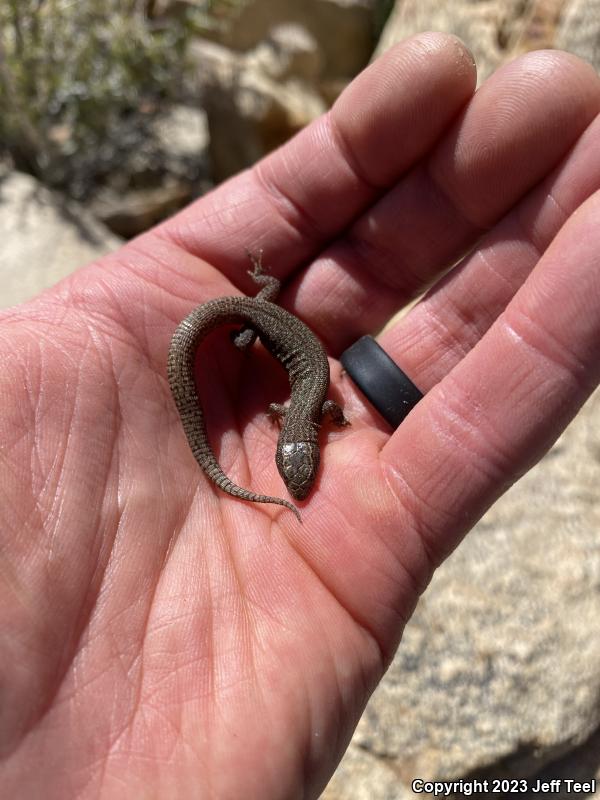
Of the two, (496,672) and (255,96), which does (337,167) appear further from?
(255,96)

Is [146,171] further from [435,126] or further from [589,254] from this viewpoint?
[589,254]

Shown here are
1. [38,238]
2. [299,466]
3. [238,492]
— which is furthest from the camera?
[38,238]

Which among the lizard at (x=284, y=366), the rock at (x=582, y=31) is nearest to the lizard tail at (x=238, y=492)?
the lizard at (x=284, y=366)

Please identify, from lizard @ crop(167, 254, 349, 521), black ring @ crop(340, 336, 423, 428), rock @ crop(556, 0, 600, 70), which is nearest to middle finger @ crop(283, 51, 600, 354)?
lizard @ crop(167, 254, 349, 521)

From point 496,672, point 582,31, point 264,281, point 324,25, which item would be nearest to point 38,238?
point 264,281

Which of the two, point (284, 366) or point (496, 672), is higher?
point (284, 366)

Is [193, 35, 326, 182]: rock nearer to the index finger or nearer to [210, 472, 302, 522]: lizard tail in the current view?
the index finger

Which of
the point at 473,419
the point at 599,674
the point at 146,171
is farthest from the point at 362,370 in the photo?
the point at 146,171
